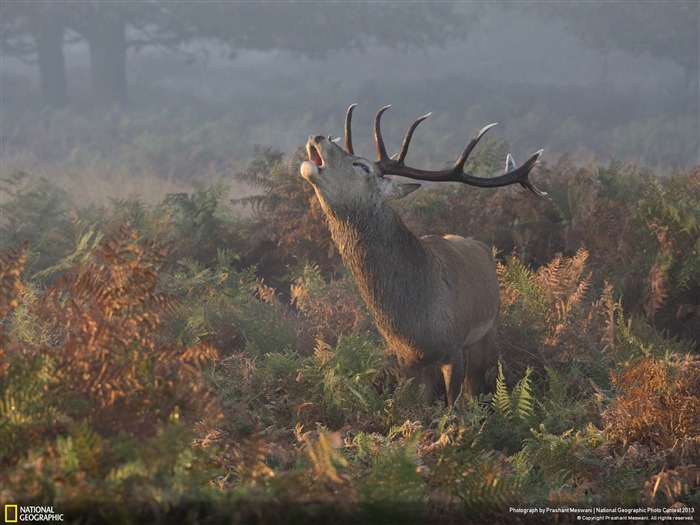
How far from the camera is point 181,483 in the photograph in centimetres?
236

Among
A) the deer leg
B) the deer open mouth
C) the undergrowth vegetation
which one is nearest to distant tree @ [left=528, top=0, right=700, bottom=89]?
the undergrowth vegetation

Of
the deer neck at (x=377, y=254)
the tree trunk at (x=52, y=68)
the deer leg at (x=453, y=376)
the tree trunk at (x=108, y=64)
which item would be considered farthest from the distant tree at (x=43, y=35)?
the deer leg at (x=453, y=376)

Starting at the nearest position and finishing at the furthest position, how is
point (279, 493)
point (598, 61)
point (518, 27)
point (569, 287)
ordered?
point (279, 493)
point (569, 287)
point (598, 61)
point (518, 27)

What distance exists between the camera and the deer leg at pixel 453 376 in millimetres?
5148

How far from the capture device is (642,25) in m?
35.2

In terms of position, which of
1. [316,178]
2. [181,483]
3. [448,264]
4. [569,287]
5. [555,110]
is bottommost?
[555,110]

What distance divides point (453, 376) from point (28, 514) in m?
3.34

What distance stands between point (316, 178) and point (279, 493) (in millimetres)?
2507

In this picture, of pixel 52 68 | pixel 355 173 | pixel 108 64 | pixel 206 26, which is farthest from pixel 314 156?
pixel 52 68

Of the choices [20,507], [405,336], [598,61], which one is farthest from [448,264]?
[598,61]

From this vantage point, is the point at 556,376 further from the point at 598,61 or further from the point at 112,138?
the point at 598,61

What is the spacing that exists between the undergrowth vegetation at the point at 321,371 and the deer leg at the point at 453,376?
75 millimetres

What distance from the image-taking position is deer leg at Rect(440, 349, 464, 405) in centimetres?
515

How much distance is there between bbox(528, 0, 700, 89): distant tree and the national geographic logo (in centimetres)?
3586
